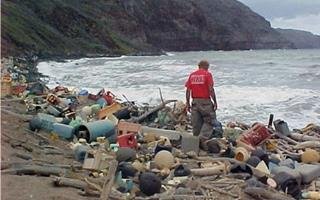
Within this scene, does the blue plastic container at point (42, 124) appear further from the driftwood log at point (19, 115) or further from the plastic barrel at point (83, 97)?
the plastic barrel at point (83, 97)

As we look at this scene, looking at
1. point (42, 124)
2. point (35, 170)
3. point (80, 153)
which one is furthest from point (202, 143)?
point (35, 170)

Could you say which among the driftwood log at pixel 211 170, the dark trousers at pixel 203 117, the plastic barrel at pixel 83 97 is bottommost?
the plastic barrel at pixel 83 97

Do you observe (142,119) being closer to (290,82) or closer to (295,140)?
(295,140)

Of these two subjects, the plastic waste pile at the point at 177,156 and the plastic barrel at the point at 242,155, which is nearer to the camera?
the plastic waste pile at the point at 177,156

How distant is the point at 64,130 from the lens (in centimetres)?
954

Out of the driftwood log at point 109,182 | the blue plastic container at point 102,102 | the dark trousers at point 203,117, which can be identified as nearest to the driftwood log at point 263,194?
the driftwood log at point 109,182

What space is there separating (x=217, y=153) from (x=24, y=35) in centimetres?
4916

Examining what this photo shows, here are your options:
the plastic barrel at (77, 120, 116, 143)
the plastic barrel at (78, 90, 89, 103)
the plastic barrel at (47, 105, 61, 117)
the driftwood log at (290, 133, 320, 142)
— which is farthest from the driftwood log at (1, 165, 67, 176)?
the plastic barrel at (78, 90, 89, 103)

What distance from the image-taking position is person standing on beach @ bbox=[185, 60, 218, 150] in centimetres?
944

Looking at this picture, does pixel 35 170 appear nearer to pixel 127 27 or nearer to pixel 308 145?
pixel 308 145

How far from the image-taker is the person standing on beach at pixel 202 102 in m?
9.44

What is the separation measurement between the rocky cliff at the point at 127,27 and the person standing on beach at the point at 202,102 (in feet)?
96.8

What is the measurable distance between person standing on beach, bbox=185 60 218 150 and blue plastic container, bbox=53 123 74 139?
2.00 metres

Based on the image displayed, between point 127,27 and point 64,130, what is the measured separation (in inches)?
3613
